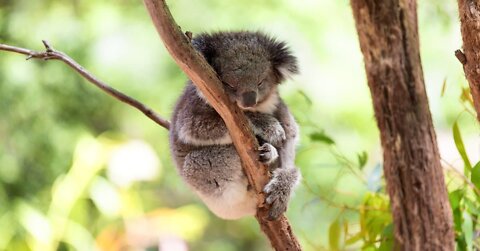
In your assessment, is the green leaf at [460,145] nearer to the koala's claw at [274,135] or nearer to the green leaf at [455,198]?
the green leaf at [455,198]

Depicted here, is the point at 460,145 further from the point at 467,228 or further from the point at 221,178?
the point at 221,178

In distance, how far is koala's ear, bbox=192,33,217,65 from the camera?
237cm

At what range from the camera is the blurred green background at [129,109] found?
4.55 m

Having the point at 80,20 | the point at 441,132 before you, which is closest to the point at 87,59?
the point at 80,20

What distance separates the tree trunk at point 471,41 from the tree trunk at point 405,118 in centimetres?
22

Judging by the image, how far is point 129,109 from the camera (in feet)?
18.3

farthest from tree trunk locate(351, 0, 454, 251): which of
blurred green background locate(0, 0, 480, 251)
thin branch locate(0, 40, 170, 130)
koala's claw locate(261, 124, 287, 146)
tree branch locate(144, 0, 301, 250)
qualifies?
blurred green background locate(0, 0, 480, 251)

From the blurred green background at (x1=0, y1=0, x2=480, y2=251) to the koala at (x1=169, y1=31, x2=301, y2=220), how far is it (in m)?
1.67

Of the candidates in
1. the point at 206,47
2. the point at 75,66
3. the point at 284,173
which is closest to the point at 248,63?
the point at 206,47

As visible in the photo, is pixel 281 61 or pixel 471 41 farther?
pixel 281 61

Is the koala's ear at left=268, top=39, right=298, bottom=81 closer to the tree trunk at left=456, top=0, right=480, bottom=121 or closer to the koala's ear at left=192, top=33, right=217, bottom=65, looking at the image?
the koala's ear at left=192, top=33, right=217, bottom=65

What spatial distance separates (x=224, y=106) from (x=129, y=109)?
3.70 m

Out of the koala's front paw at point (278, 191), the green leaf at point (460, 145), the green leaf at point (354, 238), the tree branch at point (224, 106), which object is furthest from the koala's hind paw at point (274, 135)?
the green leaf at point (460, 145)

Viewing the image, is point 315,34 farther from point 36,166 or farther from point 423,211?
point 423,211
